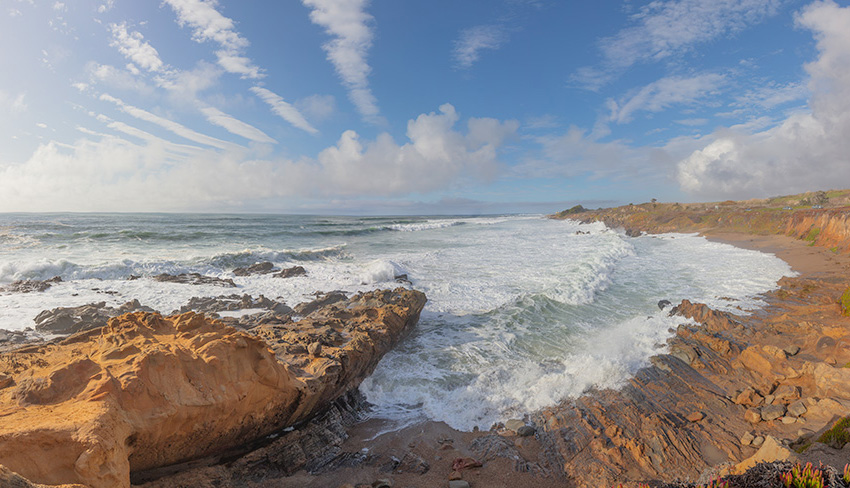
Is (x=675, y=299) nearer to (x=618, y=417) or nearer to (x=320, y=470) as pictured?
(x=618, y=417)

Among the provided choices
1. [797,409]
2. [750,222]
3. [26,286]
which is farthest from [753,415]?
[750,222]

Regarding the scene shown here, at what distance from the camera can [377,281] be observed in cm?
1614

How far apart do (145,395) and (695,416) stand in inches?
342

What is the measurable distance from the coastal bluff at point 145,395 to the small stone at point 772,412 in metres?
7.66

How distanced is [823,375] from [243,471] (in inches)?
410

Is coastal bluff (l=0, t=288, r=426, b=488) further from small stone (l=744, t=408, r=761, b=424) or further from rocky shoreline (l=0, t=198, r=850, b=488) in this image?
small stone (l=744, t=408, r=761, b=424)

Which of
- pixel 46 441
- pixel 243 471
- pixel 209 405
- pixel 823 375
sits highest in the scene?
pixel 46 441

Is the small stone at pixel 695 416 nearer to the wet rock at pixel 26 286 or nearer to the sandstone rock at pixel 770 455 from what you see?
the sandstone rock at pixel 770 455

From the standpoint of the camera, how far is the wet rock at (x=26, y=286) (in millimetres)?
13099

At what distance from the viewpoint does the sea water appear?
7402mm

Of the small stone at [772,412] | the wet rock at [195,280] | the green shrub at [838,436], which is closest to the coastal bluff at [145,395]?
the green shrub at [838,436]

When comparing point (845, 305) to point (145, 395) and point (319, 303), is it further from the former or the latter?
point (145, 395)

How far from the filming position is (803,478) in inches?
124

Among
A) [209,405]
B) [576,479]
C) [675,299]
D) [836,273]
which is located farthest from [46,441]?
[836,273]
